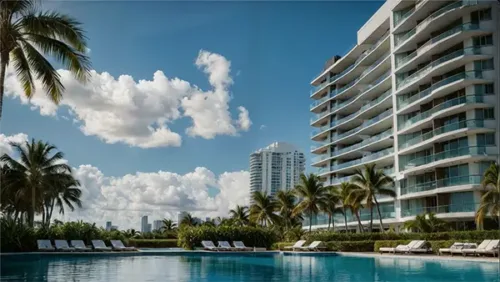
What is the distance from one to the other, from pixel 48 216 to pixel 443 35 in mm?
37143

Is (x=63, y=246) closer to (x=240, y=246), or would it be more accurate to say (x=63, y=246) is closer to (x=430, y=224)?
(x=240, y=246)

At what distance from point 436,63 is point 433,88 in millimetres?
2089

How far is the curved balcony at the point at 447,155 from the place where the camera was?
1516 inches

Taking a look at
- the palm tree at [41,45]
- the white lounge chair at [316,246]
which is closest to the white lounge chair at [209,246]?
the white lounge chair at [316,246]

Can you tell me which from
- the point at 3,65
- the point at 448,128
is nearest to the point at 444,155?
the point at 448,128

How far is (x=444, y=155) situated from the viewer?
41000 mm

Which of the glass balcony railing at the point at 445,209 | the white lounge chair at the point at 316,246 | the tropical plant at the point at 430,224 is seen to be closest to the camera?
the tropical plant at the point at 430,224

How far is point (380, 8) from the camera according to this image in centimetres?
5453

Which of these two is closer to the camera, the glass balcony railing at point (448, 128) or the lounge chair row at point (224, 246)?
the lounge chair row at point (224, 246)

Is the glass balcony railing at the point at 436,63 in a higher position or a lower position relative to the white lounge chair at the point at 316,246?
higher

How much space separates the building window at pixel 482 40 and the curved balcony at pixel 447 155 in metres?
8.24

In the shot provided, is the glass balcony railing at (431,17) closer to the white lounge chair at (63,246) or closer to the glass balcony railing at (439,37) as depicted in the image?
the glass balcony railing at (439,37)

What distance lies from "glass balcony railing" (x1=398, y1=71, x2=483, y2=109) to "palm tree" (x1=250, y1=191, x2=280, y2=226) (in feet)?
66.0

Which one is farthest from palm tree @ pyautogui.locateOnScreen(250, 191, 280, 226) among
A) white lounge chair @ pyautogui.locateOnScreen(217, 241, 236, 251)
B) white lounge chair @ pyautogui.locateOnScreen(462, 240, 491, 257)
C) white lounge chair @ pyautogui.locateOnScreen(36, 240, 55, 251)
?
white lounge chair @ pyautogui.locateOnScreen(462, 240, 491, 257)
